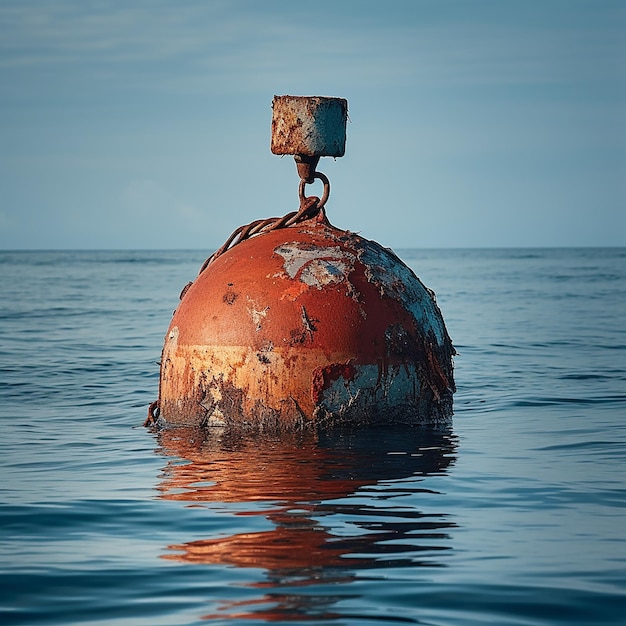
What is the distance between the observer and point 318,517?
5.68m

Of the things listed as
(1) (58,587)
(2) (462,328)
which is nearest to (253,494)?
(1) (58,587)

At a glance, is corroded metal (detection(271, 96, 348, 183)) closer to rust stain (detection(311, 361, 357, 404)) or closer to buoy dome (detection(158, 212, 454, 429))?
buoy dome (detection(158, 212, 454, 429))

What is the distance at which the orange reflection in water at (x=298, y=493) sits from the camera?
4.82m

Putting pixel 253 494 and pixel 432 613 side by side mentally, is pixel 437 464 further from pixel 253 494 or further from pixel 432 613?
pixel 432 613

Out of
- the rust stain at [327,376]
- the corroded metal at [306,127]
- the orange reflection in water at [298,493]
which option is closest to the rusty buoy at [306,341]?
the rust stain at [327,376]

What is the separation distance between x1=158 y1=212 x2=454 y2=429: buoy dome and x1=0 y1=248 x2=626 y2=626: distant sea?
0.21 metres

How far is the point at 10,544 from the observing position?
5352 mm

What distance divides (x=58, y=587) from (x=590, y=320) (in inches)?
758

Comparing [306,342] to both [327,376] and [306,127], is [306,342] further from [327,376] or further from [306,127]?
[306,127]

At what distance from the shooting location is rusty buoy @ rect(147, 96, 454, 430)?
7.74 metres

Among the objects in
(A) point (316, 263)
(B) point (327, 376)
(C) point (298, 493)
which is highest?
(A) point (316, 263)

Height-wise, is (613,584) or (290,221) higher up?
(290,221)

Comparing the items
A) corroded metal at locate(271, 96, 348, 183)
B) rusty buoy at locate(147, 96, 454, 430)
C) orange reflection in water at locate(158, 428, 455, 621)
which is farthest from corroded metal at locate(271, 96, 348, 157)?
orange reflection in water at locate(158, 428, 455, 621)

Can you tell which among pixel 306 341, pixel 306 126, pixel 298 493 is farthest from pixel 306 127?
pixel 298 493
